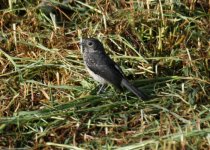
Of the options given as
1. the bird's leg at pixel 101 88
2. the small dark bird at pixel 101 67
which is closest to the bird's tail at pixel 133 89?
the small dark bird at pixel 101 67

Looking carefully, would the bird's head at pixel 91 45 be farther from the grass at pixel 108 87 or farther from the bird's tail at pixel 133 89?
the bird's tail at pixel 133 89

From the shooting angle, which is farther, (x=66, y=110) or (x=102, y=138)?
(x=66, y=110)

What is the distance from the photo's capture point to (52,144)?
6.42 meters

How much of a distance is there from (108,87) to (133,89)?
0.55 meters

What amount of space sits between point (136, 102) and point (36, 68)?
53.3 inches

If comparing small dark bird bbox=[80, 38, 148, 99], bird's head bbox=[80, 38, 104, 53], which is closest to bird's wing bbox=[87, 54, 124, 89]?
small dark bird bbox=[80, 38, 148, 99]

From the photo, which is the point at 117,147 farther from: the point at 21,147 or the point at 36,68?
the point at 36,68

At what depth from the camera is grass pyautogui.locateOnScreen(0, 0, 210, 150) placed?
6.62 metres

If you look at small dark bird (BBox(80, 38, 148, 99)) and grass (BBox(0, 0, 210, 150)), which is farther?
small dark bird (BBox(80, 38, 148, 99))

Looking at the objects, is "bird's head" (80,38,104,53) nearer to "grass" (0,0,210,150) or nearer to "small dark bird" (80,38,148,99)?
"small dark bird" (80,38,148,99)

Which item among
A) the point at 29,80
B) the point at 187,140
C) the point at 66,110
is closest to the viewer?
the point at 187,140

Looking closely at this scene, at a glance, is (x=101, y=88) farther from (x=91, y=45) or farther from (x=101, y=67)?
(x=91, y=45)

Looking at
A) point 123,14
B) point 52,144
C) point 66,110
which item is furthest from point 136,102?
point 123,14

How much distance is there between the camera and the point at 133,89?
7.28m
